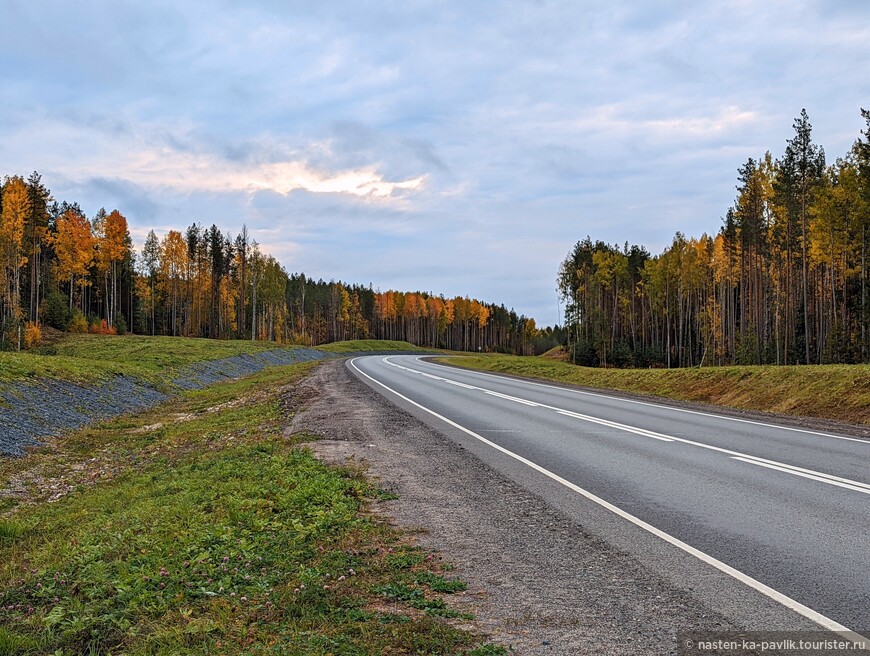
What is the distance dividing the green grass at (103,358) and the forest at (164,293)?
3768 mm

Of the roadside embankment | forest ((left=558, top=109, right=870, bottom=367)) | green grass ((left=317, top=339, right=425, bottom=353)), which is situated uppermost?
forest ((left=558, top=109, right=870, bottom=367))

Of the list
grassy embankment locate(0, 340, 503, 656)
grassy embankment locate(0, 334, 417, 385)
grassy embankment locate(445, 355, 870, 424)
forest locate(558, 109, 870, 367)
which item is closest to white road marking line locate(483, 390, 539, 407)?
grassy embankment locate(445, 355, 870, 424)

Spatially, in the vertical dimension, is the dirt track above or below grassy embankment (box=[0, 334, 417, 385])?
below

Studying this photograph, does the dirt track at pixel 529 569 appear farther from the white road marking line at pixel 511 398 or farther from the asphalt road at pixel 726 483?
the white road marking line at pixel 511 398

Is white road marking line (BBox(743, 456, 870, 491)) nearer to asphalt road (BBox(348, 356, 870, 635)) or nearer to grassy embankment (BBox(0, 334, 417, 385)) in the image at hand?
asphalt road (BBox(348, 356, 870, 635))

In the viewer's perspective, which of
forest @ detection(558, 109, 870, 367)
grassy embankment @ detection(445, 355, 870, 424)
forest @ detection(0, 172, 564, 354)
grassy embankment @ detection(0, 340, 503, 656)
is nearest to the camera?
grassy embankment @ detection(0, 340, 503, 656)

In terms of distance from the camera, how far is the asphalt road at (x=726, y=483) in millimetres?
4973

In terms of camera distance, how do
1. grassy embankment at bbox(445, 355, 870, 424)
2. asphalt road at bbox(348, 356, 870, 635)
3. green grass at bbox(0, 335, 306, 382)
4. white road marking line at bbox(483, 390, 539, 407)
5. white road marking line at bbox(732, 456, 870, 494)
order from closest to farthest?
asphalt road at bbox(348, 356, 870, 635), white road marking line at bbox(732, 456, 870, 494), grassy embankment at bbox(445, 355, 870, 424), white road marking line at bbox(483, 390, 539, 407), green grass at bbox(0, 335, 306, 382)

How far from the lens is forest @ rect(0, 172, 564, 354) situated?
5372 cm

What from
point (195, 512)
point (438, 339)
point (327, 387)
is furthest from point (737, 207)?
point (438, 339)

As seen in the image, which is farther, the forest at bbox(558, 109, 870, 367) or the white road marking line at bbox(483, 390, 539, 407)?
the forest at bbox(558, 109, 870, 367)

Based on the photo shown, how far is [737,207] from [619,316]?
121 feet

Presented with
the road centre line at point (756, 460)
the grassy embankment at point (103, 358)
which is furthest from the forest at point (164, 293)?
the road centre line at point (756, 460)

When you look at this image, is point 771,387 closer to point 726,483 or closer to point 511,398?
point 511,398
